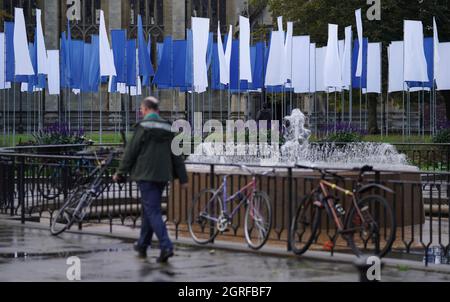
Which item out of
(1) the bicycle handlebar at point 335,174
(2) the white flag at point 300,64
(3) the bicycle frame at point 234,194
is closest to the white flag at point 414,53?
(2) the white flag at point 300,64

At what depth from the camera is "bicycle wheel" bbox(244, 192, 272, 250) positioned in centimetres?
1453

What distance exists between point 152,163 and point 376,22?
46.5m

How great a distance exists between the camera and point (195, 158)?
80.3 ft

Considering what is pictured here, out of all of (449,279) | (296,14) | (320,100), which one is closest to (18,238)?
(449,279)

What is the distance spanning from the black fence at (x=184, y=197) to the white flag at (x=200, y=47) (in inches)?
905

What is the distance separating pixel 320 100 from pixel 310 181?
58.5 meters

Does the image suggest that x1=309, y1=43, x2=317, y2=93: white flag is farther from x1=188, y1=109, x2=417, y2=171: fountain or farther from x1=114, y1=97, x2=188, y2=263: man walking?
x1=114, y1=97, x2=188, y2=263: man walking

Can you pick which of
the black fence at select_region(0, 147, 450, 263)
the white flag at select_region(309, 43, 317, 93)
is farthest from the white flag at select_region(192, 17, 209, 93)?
the black fence at select_region(0, 147, 450, 263)

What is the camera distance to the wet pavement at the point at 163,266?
12.2 metres

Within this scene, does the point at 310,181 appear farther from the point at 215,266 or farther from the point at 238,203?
the point at 215,266

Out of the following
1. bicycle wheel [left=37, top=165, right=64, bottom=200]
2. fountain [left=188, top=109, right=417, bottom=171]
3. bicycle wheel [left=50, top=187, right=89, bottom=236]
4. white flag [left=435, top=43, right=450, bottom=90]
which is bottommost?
bicycle wheel [left=50, top=187, right=89, bottom=236]

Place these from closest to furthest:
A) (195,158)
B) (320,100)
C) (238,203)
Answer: (238,203)
(195,158)
(320,100)

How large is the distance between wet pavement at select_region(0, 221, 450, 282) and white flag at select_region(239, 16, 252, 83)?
29.3 metres

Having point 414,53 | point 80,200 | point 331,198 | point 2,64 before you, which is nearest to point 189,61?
point 2,64
